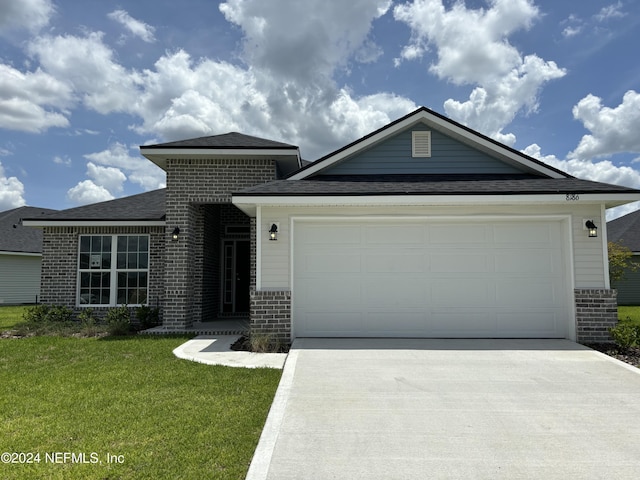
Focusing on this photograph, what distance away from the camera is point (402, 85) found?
42.6ft

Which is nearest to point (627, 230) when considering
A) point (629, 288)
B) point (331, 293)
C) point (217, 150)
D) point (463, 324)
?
point (629, 288)

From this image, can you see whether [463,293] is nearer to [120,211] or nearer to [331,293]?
[331,293]

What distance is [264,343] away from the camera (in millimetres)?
8164

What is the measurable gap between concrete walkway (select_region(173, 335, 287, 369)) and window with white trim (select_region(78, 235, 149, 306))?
4.20 meters

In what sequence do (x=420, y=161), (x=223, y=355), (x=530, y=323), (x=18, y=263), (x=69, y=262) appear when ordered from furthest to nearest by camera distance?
1. (x=18, y=263)
2. (x=69, y=262)
3. (x=420, y=161)
4. (x=530, y=323)
5. (x=223, y=355)

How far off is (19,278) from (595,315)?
2602cm

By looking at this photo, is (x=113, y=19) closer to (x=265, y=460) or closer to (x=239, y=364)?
(x=239, y=364)

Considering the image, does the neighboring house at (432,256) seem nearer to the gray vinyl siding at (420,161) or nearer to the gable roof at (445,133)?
the gable roof at (445,133)

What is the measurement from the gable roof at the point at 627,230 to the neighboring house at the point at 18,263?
30975mm

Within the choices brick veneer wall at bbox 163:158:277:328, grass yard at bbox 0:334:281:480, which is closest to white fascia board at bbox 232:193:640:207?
brick veneer wall at bbox 163:158:277:328

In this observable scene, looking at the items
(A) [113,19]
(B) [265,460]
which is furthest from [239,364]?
(A) [113,19]

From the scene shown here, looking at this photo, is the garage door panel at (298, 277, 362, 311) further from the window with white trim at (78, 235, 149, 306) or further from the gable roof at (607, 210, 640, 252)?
the gable roof at (607, 210, 640, 252)

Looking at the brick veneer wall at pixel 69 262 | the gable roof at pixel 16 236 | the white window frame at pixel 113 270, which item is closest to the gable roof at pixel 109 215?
the brick veneer wall at pixel 69 262

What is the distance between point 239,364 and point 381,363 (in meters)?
2.41
